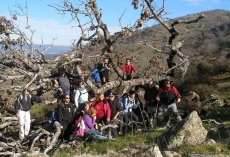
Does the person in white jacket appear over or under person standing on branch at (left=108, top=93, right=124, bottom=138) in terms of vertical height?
over

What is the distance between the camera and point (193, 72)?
39250mm

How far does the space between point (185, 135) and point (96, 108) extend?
3747mm

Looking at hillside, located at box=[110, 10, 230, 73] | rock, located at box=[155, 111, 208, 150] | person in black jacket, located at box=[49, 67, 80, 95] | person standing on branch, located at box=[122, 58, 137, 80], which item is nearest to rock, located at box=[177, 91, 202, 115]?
person standing on branch, located at box=[122, 58, 137, 80]

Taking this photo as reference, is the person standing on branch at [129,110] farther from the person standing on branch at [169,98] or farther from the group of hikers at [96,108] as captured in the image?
the person standing on branch at [169,98]

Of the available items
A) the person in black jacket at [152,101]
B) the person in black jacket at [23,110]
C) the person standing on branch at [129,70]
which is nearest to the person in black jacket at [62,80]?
the person in black jacket at [23,110]

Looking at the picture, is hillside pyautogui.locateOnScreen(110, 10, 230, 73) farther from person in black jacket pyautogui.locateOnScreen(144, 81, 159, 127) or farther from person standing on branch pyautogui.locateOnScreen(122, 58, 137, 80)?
person in black jacket pyautogui.locateOnScreen(144, 81, 159, 127)

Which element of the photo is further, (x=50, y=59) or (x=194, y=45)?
(x=194, y=45)

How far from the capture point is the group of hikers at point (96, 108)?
37.4 ft

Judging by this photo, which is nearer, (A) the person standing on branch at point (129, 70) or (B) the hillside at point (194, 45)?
(A) the person standing on branch at point (129, 70)

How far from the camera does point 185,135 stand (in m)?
8.95

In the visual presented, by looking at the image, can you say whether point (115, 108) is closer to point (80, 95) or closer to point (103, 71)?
point (80, 95)

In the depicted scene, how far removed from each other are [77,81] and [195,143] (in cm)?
577

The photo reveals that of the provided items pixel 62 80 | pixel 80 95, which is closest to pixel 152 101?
pixel 80 95

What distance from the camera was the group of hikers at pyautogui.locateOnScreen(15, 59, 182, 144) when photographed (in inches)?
448
